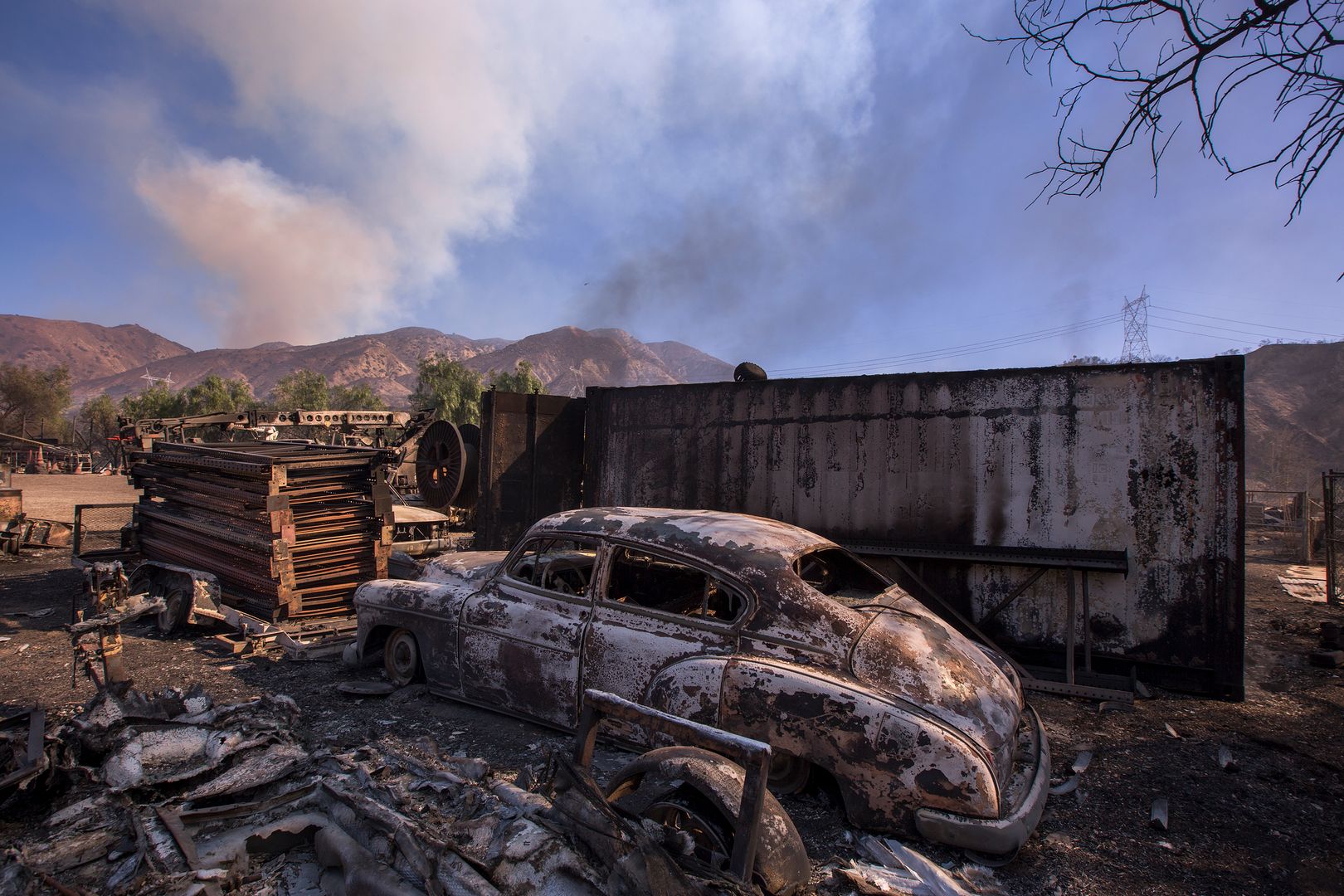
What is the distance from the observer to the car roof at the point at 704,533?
3.57 metres

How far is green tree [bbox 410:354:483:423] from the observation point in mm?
43969

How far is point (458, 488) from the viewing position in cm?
1218

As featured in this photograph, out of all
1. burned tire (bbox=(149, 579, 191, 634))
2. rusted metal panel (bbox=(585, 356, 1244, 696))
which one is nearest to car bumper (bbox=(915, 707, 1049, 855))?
rusted metal panel (bbox=(585, 356, 1244, 696))

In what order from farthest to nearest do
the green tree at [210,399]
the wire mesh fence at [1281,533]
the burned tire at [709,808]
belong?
the green tree at [210,399] < the wire mesh fence at [1281,533] < the burned tire at [709,808]

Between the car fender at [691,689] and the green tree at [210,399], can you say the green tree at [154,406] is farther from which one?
the car fender at [691,689]

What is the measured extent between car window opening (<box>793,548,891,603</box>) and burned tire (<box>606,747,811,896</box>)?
1.36 meters

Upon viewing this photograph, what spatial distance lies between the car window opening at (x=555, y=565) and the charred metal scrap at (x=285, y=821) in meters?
1.23

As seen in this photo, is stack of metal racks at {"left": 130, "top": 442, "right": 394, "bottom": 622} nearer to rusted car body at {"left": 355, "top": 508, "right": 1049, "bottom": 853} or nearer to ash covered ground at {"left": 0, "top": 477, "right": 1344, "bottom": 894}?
ash covered ground at {"left": 0, "top": 477, "right": 1344, "bottom": 894}

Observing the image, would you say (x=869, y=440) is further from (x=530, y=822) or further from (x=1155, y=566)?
(x=530, y=822)

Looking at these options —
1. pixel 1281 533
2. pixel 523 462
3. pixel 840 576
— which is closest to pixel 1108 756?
pixel 840 576

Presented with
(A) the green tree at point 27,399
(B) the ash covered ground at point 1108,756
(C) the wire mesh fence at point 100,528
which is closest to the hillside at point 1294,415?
(B) the ash covered ground at point 1108,756

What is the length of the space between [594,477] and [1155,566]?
6040mm

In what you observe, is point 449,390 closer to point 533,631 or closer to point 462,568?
point 462,568

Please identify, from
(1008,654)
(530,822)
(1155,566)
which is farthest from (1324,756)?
(530,822)
